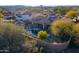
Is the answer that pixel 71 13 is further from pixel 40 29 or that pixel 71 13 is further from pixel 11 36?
pixel 11 36

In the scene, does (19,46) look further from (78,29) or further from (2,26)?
(78,29)

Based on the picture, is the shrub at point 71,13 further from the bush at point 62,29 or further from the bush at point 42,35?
the bush at point 42,35

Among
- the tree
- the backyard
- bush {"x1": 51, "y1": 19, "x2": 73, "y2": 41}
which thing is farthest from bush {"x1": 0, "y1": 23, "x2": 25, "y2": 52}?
the tree

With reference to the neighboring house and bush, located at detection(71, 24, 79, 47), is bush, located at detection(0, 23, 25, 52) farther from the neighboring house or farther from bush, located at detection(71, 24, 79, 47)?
bush, located at detection(71, 24, 79, 47)

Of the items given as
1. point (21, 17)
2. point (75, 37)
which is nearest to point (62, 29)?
point (75, 37)

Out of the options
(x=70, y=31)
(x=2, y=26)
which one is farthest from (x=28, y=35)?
(x=70, y=31)

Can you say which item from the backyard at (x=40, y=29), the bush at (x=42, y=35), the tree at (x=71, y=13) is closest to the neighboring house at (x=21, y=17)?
the backyard at (x=40, y=29)
